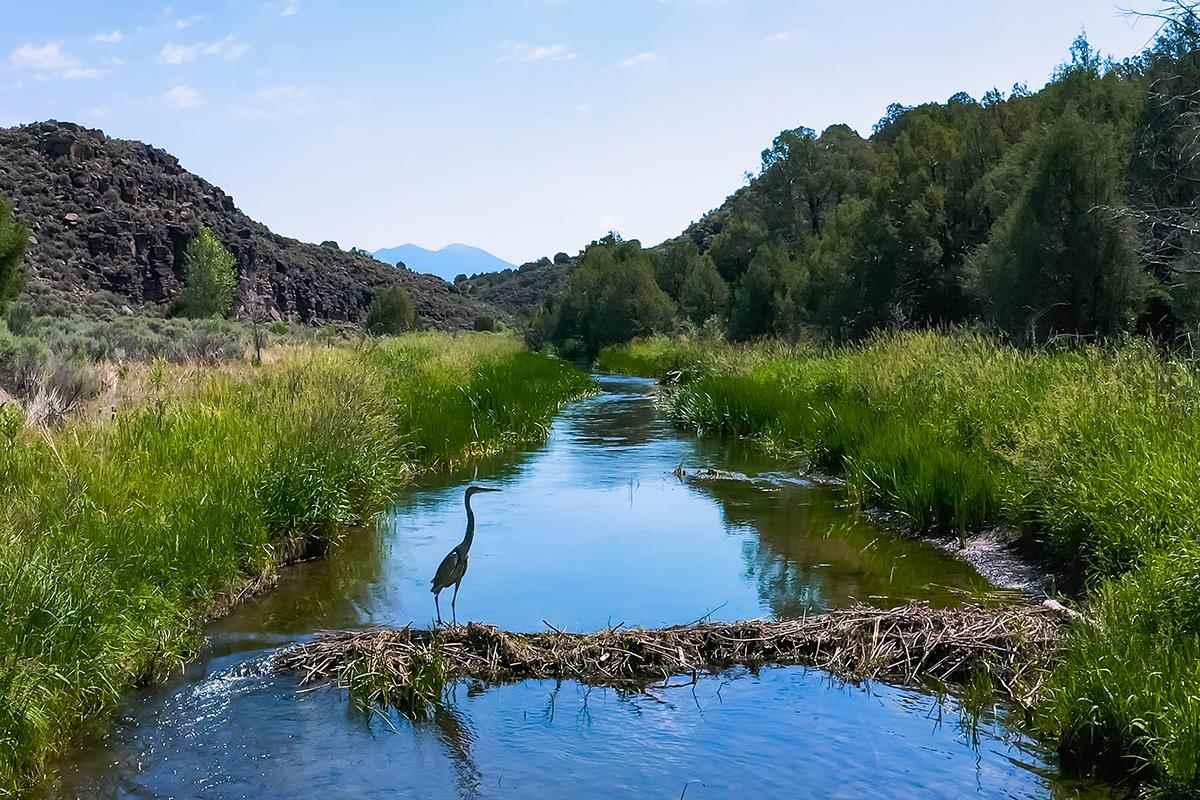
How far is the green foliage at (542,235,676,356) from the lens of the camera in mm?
61719

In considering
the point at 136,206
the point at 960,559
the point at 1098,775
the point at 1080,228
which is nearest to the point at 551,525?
the point at 960,559

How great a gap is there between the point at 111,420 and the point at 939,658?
8305mm

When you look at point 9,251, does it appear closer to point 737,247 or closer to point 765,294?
point 765,294

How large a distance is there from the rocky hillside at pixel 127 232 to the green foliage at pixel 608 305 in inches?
811

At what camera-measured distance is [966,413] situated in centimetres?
1300

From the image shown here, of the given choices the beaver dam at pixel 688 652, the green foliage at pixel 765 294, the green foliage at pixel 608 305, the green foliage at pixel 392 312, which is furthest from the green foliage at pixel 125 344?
the green foliage at pixel 392 312

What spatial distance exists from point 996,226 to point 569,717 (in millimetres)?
25225

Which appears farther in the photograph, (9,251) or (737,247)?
(737,247)

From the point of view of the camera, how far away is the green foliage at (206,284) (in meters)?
54.0

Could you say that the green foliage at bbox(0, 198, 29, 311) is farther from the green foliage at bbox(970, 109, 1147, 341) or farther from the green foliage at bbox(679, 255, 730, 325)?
the green foliage at bbox(679, 255, 730, 325)

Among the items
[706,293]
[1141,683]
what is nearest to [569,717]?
[1141,683]

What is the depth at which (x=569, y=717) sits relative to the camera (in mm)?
6355

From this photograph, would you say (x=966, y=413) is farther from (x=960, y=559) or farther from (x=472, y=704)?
(x=472, y=704)

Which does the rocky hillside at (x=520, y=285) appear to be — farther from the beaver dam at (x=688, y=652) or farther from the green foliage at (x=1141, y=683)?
the green foliage at (x=1141, y=683)
